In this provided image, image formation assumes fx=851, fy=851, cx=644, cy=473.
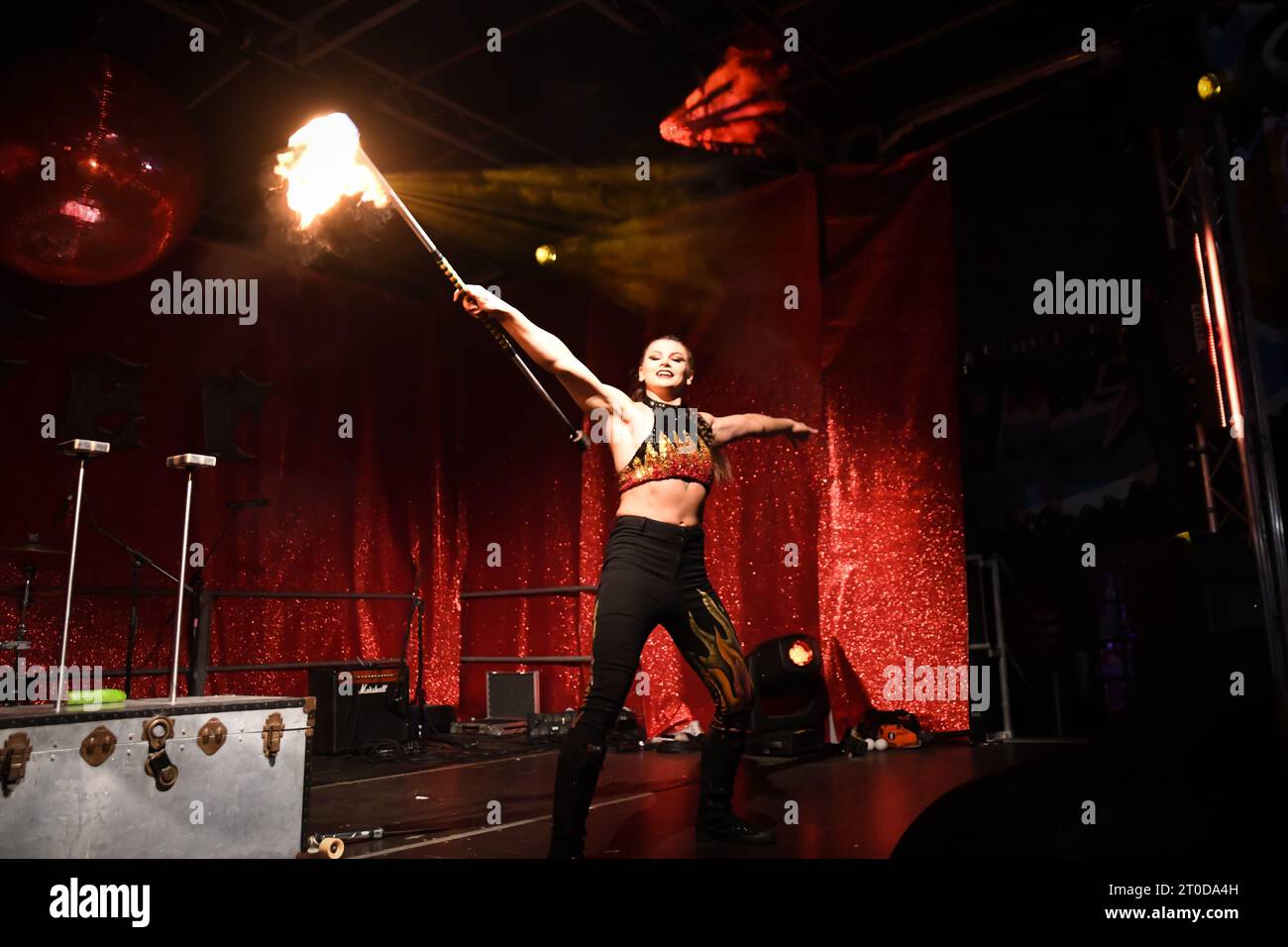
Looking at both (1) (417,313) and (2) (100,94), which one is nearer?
(2) (100,94)

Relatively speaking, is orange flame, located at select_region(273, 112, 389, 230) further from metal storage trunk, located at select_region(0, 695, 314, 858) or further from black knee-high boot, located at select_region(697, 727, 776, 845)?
black knee-high boot, located at select_region(697, 727, 776, 845)

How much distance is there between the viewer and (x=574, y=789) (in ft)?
8.64

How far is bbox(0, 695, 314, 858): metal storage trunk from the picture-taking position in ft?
7.95

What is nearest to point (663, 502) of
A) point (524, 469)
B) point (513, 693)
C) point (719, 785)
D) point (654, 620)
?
point (654, 620)

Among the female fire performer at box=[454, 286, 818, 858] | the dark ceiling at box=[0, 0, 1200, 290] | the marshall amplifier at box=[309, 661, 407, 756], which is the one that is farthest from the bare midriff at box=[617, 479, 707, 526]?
the marshall amplifier at box=[309, 661, 407, 756]

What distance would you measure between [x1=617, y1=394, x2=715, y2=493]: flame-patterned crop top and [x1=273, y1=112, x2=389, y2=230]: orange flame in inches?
53.4

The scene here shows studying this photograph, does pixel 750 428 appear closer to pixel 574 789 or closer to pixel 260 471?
pixel 574 789

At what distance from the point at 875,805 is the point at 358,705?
13.9ft

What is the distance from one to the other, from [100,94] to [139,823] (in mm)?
4025

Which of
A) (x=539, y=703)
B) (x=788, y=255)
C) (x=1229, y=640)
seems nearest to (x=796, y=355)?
(x=788, y=255)

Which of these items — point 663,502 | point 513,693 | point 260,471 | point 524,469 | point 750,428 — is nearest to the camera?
point 663,502

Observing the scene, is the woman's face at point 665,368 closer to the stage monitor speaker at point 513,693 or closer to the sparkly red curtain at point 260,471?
the sparkly red curtain at point 260,471
